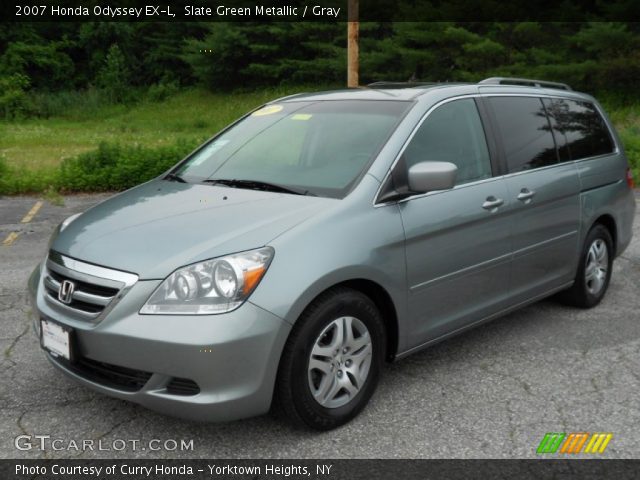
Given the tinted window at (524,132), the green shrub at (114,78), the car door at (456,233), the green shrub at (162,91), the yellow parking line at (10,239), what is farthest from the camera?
the green shrub at (162,91)

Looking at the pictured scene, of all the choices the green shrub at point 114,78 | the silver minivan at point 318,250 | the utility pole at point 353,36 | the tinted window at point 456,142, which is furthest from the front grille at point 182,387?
the green shrub at point 114,78

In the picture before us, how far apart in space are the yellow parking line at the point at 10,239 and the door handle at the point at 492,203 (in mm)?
5561

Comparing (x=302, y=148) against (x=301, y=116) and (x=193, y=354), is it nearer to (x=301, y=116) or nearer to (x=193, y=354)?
(x=301, y=116)

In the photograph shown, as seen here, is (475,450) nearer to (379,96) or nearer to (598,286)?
(379,96)

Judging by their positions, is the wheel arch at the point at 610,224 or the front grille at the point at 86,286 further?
the wheel arch at the point at 610,224

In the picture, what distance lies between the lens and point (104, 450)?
3160mm

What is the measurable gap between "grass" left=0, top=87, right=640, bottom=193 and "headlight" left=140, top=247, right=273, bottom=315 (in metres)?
8.47

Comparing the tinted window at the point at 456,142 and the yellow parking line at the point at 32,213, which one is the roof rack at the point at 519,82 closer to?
the tinted window at the point at 456,142

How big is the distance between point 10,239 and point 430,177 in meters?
5.89

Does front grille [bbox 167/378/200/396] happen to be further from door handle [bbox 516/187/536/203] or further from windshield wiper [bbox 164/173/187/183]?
door handle [bbox 516/187/536/203]

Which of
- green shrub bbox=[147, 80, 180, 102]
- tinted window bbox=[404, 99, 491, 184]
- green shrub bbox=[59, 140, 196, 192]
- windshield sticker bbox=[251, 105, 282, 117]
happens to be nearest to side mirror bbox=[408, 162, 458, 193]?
tinted window bbox=[404, 99, 491, 184]

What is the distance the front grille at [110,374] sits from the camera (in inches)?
119

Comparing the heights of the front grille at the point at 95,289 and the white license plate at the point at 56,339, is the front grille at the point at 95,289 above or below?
above

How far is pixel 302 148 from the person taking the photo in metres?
4.02
